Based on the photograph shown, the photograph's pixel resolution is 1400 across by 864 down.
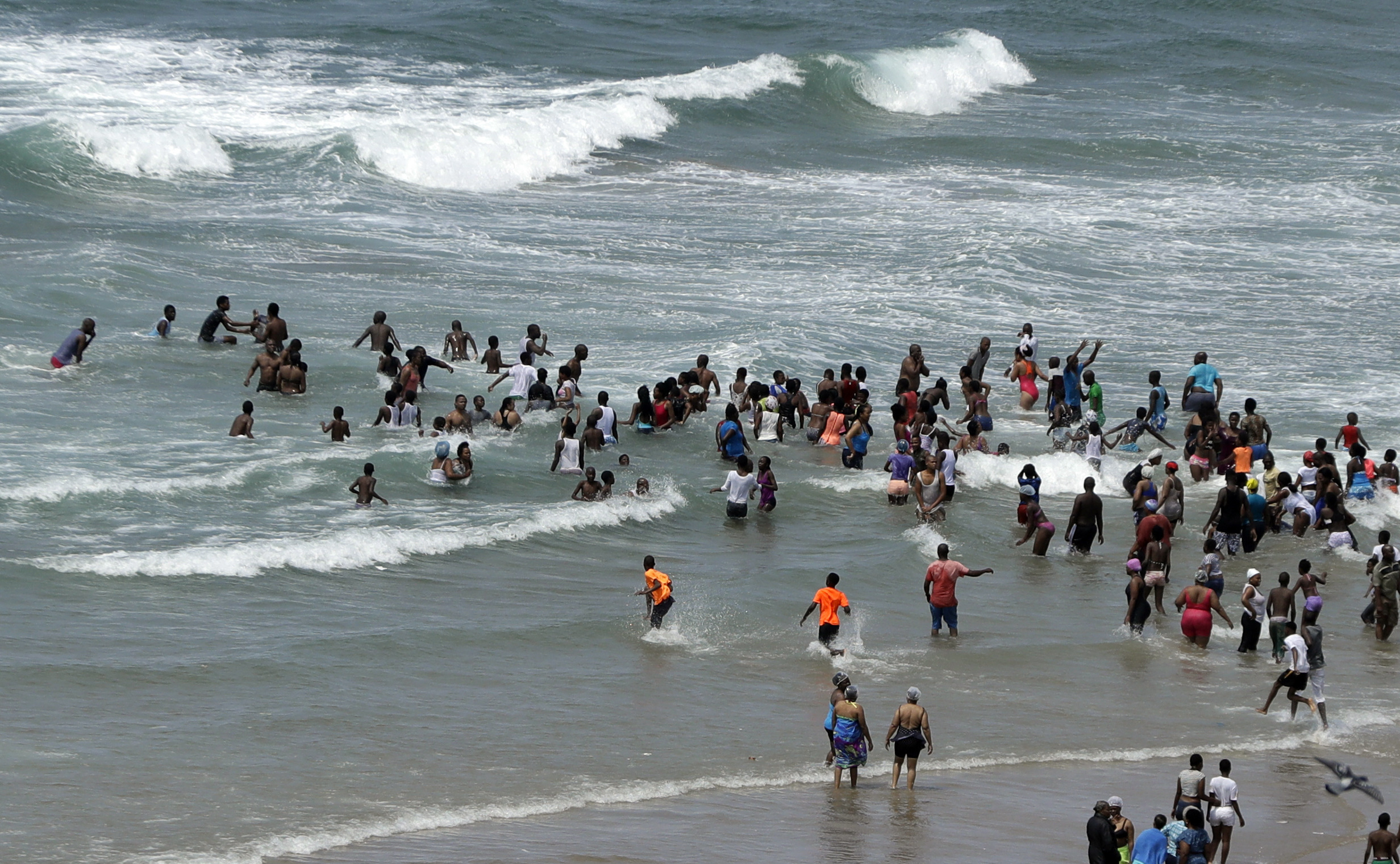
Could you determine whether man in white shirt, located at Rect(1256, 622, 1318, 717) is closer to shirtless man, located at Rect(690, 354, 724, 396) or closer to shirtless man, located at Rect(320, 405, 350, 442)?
shirtless man, located at Rect(690, 354, 724, 396)

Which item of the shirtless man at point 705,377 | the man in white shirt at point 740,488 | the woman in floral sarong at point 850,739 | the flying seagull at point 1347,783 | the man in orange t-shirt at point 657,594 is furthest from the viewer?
the shirtless man at point 705,377

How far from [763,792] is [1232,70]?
49.4 m

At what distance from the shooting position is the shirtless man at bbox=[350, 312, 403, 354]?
79.4ft

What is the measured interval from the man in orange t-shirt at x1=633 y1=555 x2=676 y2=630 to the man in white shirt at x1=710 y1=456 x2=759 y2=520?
3918mm

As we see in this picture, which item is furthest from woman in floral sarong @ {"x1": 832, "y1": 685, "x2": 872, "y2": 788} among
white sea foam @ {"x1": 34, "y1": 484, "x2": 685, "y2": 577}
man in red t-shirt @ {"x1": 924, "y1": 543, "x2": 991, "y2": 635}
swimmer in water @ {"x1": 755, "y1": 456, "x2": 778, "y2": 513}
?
swimmer in water @ {"x1": 755, "y1": 456, "x2": 778, "y2": 513}

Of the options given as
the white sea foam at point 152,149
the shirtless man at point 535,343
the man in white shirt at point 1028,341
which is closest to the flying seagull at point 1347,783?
the man in white shirt at point 1028,341

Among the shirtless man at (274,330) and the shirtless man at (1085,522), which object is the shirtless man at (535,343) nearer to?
the shirtless man at (274,330)

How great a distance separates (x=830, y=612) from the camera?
15133 mm

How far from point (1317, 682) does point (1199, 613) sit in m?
2.05

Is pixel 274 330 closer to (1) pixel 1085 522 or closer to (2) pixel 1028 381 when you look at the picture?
(2) pixel 1028 381

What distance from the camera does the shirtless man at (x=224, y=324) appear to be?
Result: 2433 centimetres

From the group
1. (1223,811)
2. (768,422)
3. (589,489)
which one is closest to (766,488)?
(589,489)

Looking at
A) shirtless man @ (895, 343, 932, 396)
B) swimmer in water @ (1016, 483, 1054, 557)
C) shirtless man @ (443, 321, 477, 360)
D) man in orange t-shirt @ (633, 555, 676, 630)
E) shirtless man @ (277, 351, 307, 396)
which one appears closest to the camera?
man in orange t-shirt @ (633, 555, 676, 630)

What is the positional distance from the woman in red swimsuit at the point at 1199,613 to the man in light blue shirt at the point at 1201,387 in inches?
309
